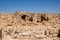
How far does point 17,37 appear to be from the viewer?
7.28 meters

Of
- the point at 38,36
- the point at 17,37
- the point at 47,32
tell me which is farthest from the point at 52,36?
the point at 17,37

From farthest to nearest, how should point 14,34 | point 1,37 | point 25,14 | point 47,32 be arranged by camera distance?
point 25,14
point 47,32
point 14,34
point 1,37

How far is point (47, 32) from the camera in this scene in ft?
27.2

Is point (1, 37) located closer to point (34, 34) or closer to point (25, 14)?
point (34, 34)

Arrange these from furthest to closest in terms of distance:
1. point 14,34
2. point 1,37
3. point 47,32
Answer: point 47,32, point 14,34, point 1,37

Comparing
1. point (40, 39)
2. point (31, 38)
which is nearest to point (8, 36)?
point (31, 38)

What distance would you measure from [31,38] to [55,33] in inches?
79.6

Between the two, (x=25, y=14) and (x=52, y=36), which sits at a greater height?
(x=25, y=14)

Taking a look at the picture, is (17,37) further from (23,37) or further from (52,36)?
(52,36)

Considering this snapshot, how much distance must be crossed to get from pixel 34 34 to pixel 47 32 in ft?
3.64

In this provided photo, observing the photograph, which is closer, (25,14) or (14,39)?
(14,39)

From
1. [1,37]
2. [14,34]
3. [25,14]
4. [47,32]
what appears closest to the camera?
[1,37]

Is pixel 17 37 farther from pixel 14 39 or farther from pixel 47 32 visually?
pixel 47 32

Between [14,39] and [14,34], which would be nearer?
[14,39]
